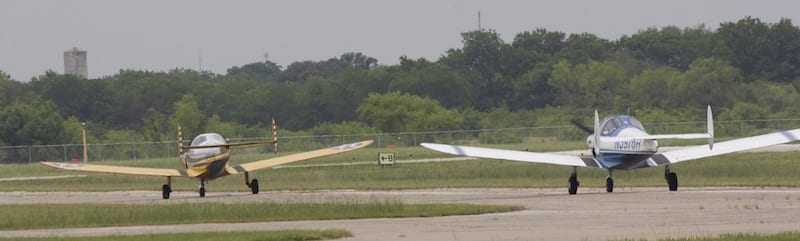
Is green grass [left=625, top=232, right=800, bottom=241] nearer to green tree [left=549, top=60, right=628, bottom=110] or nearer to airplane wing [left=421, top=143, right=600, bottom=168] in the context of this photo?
airplane wing [left=421, top=143, right=600, bottom=168]

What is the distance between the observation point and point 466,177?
55.5 m

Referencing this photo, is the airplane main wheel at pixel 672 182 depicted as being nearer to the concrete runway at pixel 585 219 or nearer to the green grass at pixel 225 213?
the concrete runway at pixel 585 219

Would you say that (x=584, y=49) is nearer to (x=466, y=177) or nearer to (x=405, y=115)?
(x=405, y=115)

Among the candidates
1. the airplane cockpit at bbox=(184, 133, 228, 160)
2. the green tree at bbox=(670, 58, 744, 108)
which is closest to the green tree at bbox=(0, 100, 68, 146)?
the green tree at bbox=(670, 58, 744, 108)

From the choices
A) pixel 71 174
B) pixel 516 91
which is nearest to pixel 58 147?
pixel 71 174

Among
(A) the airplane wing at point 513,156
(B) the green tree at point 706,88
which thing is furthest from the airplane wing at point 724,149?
(B) the green tree at point 706,88

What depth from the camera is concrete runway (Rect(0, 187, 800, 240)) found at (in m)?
24.5

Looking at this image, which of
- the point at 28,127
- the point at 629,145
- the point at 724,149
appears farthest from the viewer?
the point at 28,127

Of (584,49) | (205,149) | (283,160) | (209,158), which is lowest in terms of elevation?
(283,160)

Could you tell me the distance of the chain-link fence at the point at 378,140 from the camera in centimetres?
8569

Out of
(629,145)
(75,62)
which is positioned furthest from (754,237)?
(75,62)

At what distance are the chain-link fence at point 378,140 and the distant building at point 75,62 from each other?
107748 mm

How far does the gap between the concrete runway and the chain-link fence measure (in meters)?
46.2

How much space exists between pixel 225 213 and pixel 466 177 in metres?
23.2
